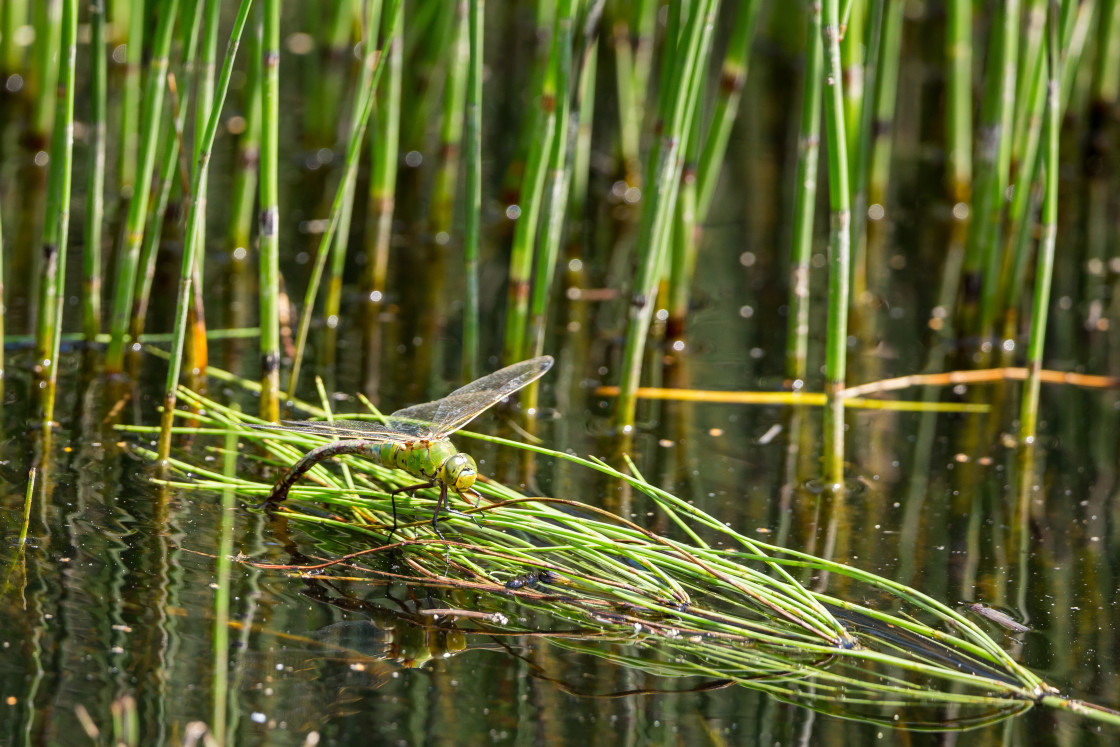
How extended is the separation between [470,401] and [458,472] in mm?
182

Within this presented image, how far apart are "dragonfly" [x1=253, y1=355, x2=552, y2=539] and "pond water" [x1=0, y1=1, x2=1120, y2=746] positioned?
175mm

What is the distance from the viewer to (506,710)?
1526mm

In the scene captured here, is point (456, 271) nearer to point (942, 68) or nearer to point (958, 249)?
point (958, 249)

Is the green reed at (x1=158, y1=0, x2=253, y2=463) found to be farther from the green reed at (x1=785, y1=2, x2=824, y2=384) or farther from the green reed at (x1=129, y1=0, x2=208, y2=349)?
the green reed at (x1=785, y1=2, x2=824, y2=384)

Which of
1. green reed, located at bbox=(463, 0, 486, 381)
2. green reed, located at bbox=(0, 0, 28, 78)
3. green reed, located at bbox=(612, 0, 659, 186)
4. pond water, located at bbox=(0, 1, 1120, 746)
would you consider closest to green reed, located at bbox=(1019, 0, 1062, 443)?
pond water, located at bbox=(0, 1, 1120, 746)

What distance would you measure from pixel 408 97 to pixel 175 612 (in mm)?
2719

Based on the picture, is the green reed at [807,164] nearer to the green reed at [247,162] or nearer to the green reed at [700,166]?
the green reed at [700,166]

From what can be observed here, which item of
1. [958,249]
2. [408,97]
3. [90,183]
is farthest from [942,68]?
[90,183]

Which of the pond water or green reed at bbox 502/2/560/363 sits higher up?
green reed at bbox 502/2/560/363

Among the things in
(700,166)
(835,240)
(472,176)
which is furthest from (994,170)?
(472,176)

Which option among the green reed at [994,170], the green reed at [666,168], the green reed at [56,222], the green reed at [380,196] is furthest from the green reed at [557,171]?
the green reed at [994,170]

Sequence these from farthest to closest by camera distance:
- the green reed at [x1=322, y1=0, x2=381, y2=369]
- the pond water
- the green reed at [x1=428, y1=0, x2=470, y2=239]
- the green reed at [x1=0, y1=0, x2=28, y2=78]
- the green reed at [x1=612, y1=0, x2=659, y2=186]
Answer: the green reed at [x1=0, y1=0, x2=28, y2=78] < the green reed at [x1=612, y1=0, x2=659, y2=186] < the green reed at [x1=428, y1=0, x2=470, y2=239] < the green reed at [x1=322, y1=0, x2=381, y2=369] < the pond water

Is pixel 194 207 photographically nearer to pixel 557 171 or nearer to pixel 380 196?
pixel 557 171

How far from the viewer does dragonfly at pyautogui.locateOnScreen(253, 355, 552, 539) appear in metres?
1.67
